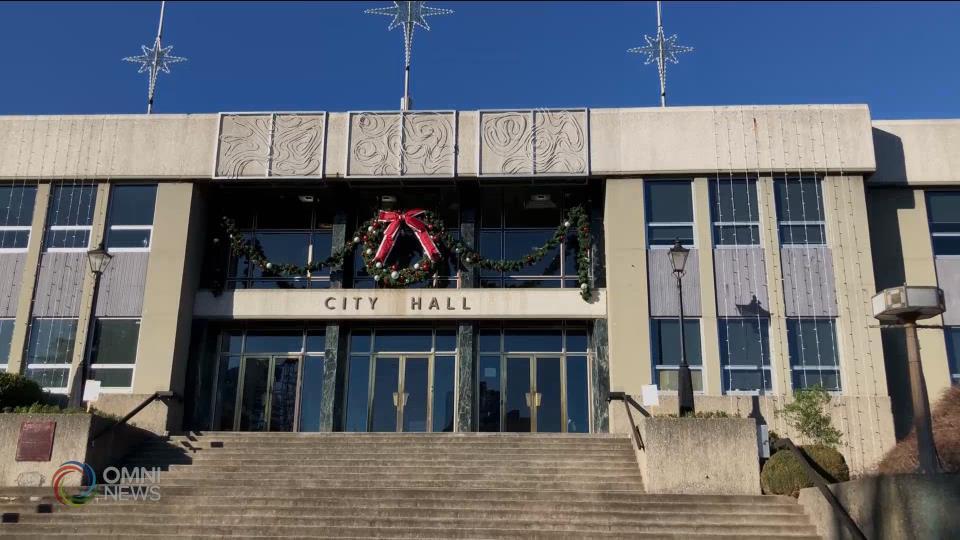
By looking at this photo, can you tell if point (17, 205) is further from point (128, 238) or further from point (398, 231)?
point (398, 231)

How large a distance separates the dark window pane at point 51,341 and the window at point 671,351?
45.3 ft

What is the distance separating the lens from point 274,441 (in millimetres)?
18156

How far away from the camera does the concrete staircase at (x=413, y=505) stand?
42.4 ft

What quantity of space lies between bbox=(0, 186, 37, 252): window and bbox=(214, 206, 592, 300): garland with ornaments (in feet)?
15.8

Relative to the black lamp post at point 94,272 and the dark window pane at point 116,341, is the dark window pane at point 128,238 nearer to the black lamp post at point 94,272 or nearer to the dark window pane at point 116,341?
the dark window pane at point 116,341

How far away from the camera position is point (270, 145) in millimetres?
22062

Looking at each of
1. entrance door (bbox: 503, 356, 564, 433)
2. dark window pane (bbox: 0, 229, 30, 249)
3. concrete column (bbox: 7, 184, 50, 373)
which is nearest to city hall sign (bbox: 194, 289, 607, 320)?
entrance door (bbox: 503, 356, 564, 433)

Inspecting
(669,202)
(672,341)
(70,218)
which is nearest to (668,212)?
(669,202)

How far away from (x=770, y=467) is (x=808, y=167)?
363 inches

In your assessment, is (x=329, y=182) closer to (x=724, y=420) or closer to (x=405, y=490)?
(x=405, y=490)

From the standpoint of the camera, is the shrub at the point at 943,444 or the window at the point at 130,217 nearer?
the shrub at the point at 943,444

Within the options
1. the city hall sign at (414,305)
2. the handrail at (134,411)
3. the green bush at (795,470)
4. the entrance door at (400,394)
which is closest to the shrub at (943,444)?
the green bush at (795,470)

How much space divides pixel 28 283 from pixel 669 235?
15689 mm

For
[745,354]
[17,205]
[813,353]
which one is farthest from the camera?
[17,205]
